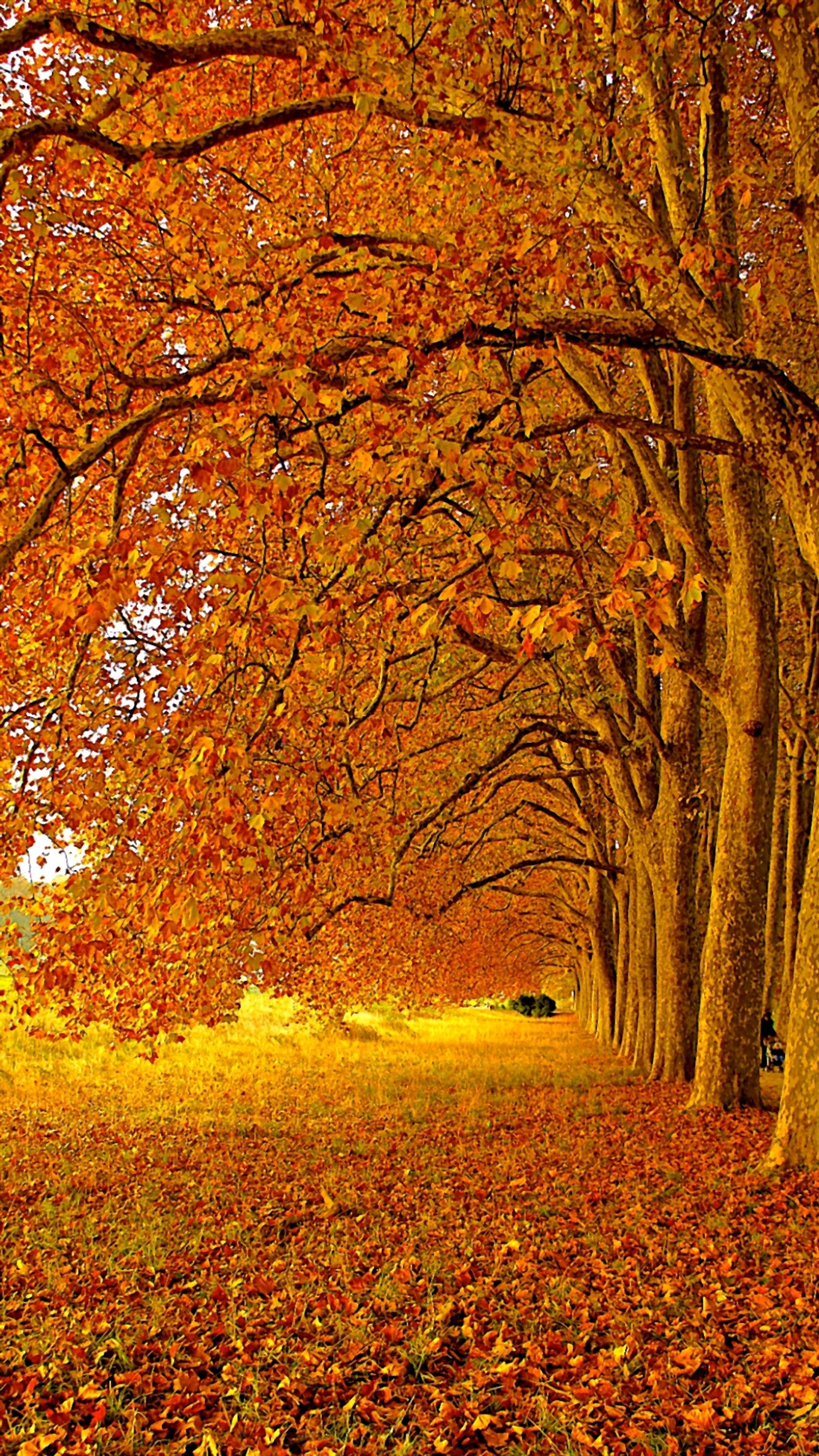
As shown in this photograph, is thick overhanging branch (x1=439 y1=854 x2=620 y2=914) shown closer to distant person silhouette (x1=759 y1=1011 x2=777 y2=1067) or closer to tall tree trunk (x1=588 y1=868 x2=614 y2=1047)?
distant person silhouette (x1=759 y1=1011 x2=777 y2=1067)

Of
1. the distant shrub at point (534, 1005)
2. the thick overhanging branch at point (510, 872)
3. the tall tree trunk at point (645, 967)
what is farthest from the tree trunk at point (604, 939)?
the distant shrub at point (534, 1005)

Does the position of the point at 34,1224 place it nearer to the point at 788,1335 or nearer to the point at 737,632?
the point at 788,1335

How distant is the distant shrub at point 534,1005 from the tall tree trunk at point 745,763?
165 ft

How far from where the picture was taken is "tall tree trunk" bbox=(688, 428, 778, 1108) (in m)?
9.44

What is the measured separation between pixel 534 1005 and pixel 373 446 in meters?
56.8

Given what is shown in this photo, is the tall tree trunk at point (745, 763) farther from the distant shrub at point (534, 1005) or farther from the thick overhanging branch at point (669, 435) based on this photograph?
the distant shrub at point (534, 1005)

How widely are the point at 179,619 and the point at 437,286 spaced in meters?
2.64

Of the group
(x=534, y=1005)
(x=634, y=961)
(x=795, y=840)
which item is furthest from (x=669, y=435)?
(x=534, y=1005)

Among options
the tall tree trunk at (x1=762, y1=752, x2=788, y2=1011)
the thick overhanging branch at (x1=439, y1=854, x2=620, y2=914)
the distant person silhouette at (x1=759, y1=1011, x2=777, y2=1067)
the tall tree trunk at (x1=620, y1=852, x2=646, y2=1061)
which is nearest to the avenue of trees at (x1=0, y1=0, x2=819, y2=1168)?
the thick overhanging branch at (x1=439, y1=854, x2=620, y2=914)

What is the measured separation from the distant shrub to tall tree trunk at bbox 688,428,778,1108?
50394 mm

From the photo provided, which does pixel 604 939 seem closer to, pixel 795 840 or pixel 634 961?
pixel 634 961

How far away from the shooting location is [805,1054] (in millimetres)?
7043

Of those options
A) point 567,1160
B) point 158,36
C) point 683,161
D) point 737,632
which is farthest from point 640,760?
point 158,36

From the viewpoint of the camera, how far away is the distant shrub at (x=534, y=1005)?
5784cm
